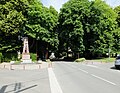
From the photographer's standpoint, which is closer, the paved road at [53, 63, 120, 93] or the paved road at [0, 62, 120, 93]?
the paved road at [53, 63, 120, 93]

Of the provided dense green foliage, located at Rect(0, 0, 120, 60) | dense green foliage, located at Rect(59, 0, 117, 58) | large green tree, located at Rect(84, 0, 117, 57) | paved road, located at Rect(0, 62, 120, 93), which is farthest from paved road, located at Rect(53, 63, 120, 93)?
large green tree, located at Rect(84, 0, 117, 57)

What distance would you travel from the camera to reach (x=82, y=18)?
59438 millimetres

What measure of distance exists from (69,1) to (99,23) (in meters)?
9.93

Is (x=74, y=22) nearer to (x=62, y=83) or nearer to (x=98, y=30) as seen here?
(x=98, y=30)

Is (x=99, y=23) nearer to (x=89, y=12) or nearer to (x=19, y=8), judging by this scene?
(x=89, y=12)

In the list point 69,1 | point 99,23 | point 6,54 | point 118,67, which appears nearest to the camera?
point 118,67

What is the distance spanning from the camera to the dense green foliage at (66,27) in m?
54.0

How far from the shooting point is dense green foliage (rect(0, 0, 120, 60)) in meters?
54.0

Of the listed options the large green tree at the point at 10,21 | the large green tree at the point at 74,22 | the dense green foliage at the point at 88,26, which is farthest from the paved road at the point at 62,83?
the dense green foliage at the point at 88,26

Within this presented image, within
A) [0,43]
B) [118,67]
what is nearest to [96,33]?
[0,43]

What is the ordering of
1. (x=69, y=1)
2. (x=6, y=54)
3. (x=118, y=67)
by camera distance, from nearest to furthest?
(x=118, y=67) < (x=6, y=54) < (x=69, y=1)

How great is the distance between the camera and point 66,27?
61438mm

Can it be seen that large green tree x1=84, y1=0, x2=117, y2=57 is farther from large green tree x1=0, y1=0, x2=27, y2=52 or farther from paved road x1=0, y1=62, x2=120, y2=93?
paved road x1=0, y1=62, x2=120, y2=93

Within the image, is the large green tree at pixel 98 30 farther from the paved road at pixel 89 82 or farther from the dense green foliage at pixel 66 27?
the paved road at pixel 89 82
